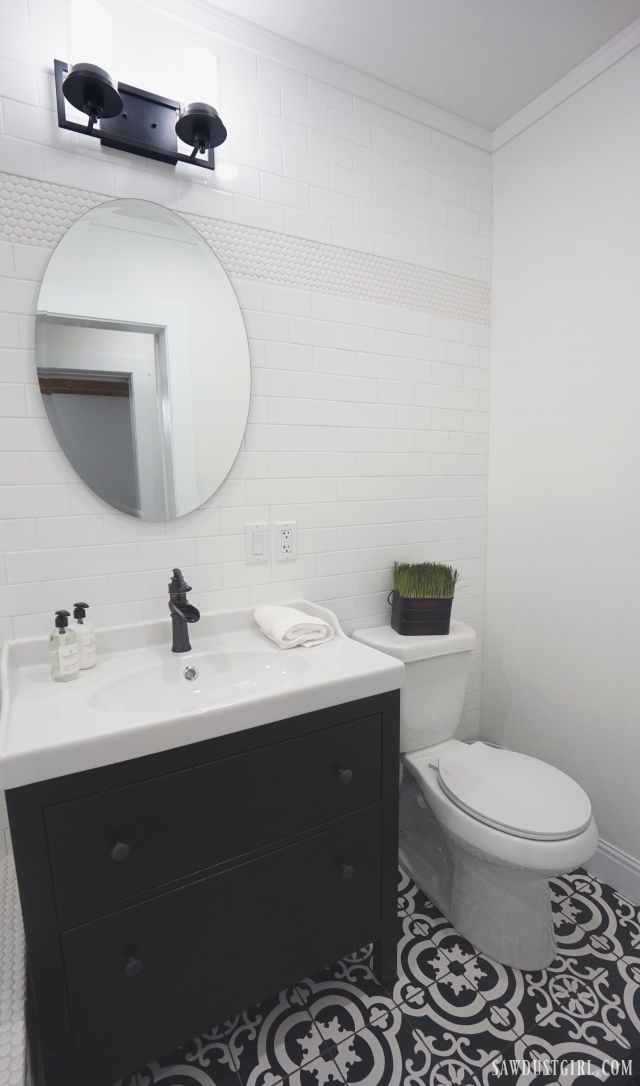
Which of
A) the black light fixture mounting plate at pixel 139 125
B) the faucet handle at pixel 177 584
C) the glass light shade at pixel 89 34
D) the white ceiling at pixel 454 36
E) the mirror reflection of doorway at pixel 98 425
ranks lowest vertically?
the faucet handle at pixel 177 584

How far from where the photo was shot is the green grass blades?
182 cm

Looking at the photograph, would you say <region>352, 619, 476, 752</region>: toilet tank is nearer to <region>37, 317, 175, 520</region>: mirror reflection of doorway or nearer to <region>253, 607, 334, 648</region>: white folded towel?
<region>253, 607, 334, 648</region>: white folded towel

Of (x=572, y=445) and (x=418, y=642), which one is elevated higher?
(x=572, y=445)

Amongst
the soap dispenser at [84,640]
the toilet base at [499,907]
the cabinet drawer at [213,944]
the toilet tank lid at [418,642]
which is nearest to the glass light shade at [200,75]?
the soap dispenser at [84,640]

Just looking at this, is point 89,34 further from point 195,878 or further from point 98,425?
point 195,878

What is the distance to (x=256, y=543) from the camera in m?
1.68

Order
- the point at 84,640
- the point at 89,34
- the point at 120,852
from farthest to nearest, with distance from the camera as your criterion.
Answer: the point at 84,640 < the point at 89,34 < the point at 120,852

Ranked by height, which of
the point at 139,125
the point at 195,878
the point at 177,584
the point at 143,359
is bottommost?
A: the point at 195,878

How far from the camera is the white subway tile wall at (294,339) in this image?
4.33ft

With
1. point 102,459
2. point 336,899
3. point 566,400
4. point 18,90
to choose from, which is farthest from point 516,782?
point 18,90

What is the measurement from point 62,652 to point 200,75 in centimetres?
150

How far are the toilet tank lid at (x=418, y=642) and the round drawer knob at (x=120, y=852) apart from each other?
3.02ft

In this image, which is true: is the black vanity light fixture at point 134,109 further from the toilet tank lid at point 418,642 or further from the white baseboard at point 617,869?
the white baseboard at point 617,869

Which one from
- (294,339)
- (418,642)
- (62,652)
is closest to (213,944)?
(62,652)
